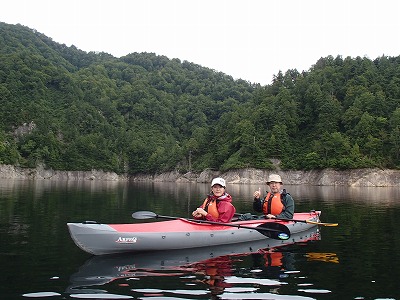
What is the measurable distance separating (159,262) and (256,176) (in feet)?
324

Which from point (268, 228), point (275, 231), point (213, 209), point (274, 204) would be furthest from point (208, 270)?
point (274, 204)

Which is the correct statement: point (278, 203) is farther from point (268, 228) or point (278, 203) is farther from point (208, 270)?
point (208, 270)

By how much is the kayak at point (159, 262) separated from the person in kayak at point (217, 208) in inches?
41.9

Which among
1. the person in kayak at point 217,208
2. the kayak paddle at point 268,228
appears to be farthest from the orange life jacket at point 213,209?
the kayak paddle at point 268,228

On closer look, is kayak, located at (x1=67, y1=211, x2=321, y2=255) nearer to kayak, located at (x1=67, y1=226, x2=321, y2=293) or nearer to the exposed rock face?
kayak, located at (x1=67, y1=226, x2=321, y2=293)

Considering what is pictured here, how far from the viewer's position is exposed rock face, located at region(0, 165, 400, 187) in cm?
9738

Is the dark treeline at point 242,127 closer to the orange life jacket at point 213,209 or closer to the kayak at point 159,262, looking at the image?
the orange life jacket at point 213,209

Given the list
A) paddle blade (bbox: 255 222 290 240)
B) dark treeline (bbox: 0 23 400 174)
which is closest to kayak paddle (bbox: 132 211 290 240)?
paddle blade (bbox: 255 222 290 240)

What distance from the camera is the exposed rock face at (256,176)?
9738 cm

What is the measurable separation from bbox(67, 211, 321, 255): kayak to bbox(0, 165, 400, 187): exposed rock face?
286 feet

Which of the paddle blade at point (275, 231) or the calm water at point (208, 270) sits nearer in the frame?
the calm water at point (208, 270)

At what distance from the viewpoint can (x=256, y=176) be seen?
110875mm

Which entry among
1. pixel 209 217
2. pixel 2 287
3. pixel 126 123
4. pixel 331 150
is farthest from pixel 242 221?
pixel 126 123

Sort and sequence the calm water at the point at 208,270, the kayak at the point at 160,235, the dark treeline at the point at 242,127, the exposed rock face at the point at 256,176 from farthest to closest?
→ the dark treeline at the point at 242,127 → the exposed rock face at the point at 256,176 → the kayak at the point at 160,235 → the calm water at the point at 208,270
